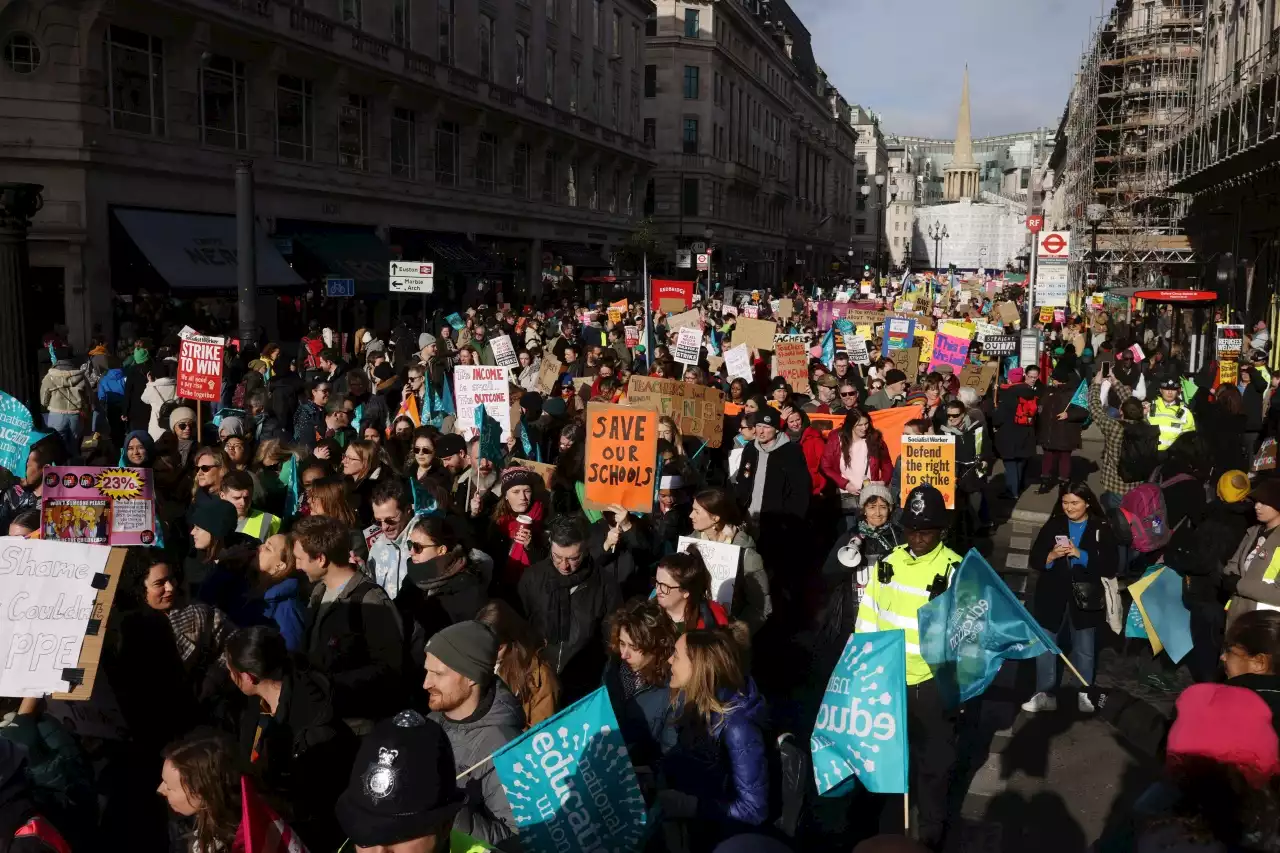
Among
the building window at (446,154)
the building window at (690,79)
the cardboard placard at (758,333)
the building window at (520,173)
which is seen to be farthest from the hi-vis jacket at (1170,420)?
the building window at (690,79)

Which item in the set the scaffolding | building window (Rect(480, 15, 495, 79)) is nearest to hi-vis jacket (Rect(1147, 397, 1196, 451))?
building window (Rect(480, 15, 495, 79))

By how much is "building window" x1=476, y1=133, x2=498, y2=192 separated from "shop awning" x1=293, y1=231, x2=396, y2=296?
27.2 ft

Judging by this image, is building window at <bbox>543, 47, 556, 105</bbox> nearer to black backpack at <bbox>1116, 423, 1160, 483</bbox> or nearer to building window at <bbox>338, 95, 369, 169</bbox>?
building window at <bbox>338, 95, 369, 169</bbox>

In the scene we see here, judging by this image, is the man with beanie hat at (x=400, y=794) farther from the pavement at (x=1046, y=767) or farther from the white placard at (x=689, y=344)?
Result: the white placard at (x=689, y=344)

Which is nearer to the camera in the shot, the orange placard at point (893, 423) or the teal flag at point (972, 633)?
the teal flag at point (972, 633)

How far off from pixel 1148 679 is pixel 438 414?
709 centimetres

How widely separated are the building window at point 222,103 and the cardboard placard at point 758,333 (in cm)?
1424

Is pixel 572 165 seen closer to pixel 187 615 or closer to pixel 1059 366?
pixel 1059 366

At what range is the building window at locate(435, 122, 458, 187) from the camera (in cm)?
3709

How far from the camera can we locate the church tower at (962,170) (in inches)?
7283

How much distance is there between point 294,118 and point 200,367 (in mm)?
19873

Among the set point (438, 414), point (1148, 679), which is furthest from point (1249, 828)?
point (438, 414)

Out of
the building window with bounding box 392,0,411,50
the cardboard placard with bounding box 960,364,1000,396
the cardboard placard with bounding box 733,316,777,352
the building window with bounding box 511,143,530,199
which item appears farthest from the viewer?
the building window with bounding box 511,143,530,199

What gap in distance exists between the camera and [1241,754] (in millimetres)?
3422
